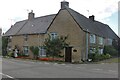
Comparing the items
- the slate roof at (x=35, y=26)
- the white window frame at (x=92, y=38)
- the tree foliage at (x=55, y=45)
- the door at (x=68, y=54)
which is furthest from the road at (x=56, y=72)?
the slate roof at (x=35, y=26)

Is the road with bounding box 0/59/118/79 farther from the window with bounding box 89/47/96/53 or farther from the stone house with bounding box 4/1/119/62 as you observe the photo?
the window with bounding box 89/47/96/53

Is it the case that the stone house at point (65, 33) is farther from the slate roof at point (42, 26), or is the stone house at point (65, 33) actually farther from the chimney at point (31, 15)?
the chimney at point (31, 15)

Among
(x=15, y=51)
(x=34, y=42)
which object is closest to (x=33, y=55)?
(x=34, y=42)

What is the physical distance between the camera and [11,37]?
2205 inches

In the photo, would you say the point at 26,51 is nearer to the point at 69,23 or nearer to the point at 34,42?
the point at 34,42

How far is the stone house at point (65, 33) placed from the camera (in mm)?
39781

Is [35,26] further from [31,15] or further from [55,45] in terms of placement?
[55,45]

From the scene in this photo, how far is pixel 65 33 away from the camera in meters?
41.7

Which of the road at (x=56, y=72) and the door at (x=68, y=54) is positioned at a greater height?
A: the door at (x=68, y=54)

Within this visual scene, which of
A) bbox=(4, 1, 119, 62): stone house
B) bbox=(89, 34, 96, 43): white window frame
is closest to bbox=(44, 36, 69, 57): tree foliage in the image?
bbox=(4, 1, 119, 62): stone house

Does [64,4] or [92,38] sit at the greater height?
[64,4]

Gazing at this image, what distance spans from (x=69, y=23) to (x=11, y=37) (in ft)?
66.3

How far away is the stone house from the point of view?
131 feet

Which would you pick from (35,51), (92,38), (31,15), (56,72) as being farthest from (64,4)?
(56,72)
